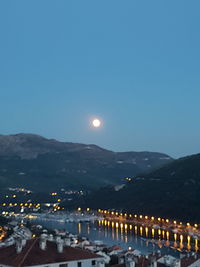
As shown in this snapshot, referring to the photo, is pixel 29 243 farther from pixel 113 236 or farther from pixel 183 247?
pixel 113 236

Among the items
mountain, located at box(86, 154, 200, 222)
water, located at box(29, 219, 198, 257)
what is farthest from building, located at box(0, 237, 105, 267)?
mountain, located at box(86, 154, 200, 222)

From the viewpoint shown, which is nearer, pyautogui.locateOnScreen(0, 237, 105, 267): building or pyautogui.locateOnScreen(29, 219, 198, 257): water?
pyautogui.locateOnScreen(0, 237, 105, 267): building

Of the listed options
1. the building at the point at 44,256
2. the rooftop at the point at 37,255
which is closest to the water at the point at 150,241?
the building at the point at 44,256

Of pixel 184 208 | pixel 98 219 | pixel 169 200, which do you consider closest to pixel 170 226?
pixel 184 208

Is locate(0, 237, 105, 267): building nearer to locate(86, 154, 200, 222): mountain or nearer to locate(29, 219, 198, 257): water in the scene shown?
locate(29, 219, 198, 257): water

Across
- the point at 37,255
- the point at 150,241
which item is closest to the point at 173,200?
the point at 150,241

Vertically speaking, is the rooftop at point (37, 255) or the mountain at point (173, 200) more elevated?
the mountain at point (173, 200)

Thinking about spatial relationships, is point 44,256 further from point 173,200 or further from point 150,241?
point 173,200

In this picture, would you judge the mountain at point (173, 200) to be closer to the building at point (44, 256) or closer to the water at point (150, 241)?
the water at point (150, 241)

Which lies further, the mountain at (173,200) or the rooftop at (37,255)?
the mountain at (173,200)
